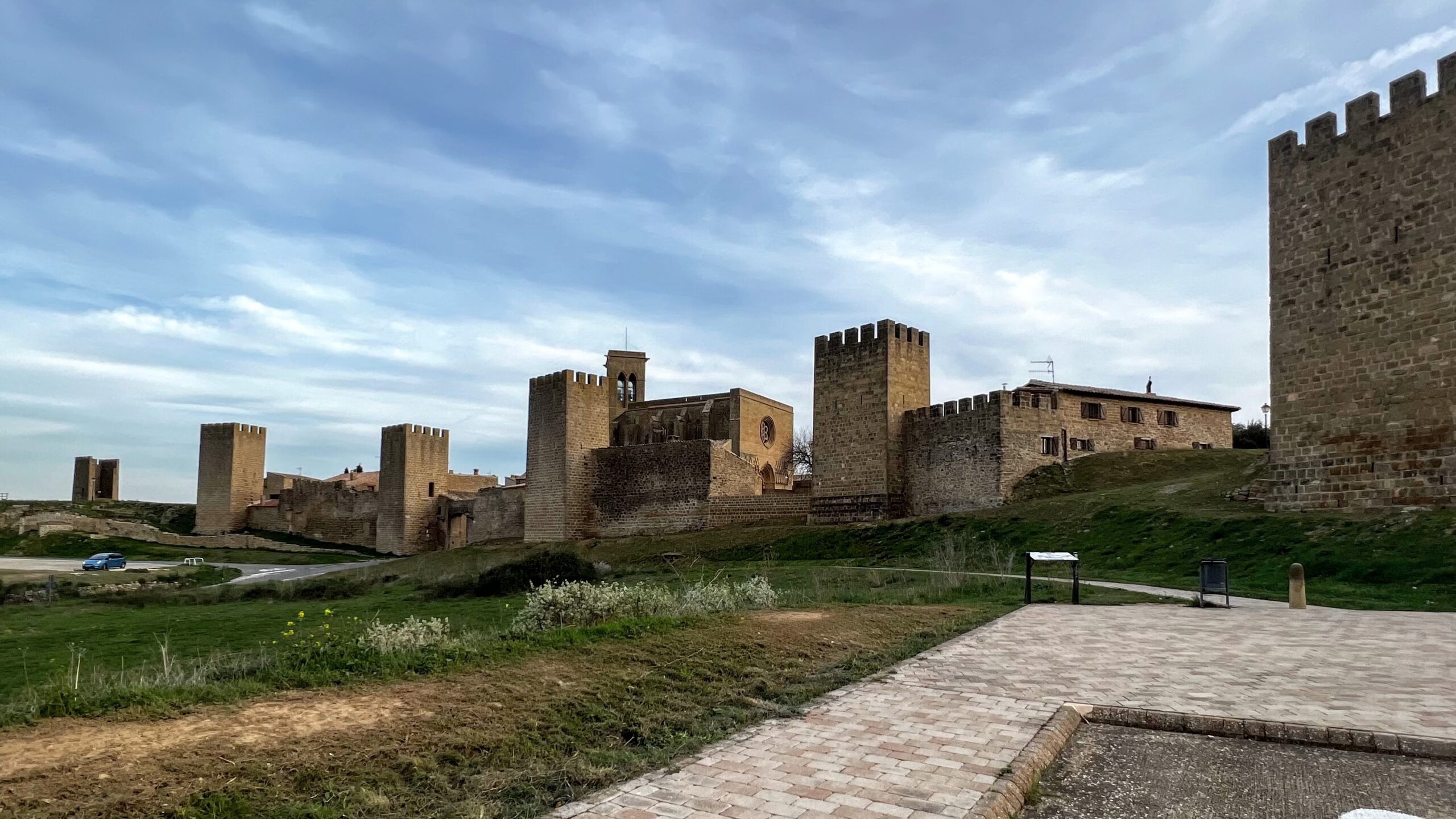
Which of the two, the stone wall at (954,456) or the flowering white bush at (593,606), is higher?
the stone wall at (954,456)

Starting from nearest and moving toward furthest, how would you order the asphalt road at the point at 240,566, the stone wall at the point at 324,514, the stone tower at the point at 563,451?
the asphalt road at the point at 240,566 < the stone tower at the point at 563,451 < the stone wall at the point at 324,514

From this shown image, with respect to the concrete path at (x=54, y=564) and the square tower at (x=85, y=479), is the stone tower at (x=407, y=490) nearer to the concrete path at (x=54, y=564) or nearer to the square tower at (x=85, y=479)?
the concrete path at (x=54, y=564)

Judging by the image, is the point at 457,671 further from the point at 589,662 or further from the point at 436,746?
the point at 436,746

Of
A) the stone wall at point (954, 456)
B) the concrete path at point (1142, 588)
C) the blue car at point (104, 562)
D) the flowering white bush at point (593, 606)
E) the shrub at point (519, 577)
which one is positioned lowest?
the blue car at point (104, 562)

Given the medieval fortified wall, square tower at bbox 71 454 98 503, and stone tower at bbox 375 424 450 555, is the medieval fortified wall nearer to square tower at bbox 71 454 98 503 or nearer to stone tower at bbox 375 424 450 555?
stone tower at bbox 375 424 450 555

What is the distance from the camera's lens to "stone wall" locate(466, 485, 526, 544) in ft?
153

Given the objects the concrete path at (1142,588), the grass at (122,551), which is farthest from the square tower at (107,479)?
the concrete path at (1142,588)

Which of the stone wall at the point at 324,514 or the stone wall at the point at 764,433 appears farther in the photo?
the stone wall at the point at 324,514

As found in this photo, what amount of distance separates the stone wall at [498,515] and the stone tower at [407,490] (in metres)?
4.40

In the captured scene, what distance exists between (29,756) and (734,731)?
12.7ft

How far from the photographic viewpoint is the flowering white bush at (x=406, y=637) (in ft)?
25.2

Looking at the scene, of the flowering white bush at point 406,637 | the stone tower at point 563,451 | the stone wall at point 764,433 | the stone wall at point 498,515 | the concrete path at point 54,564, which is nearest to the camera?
the flowering white bush at point 406,637

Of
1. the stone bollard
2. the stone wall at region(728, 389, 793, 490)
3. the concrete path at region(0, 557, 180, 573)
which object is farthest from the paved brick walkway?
the stone wall at region(728, 389, 793, 490)

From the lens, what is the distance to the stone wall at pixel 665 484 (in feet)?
125
